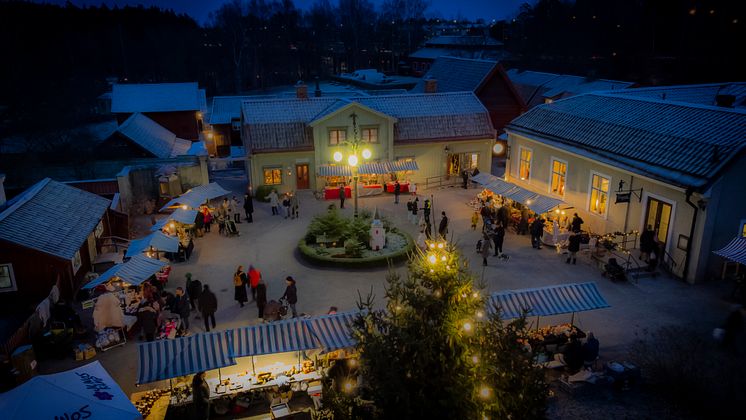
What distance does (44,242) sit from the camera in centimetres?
1666

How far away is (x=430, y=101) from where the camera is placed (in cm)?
3228

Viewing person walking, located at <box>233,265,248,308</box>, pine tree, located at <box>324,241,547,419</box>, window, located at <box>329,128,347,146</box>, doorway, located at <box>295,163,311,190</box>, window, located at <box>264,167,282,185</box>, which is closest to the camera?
pine tree, located at <box>324,241,547,419</box>

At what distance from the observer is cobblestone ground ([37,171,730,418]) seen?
14.5m

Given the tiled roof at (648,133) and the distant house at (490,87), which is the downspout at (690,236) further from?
the distant house at (490,87)

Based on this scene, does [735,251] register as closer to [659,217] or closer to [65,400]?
[659,217]

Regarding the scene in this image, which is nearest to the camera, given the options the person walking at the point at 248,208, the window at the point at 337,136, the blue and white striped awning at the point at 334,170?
the person walking at the point at 248,208

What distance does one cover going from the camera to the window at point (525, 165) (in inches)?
1045

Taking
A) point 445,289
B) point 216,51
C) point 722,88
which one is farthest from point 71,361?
point 216,51

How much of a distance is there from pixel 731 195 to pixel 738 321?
527 centimetres

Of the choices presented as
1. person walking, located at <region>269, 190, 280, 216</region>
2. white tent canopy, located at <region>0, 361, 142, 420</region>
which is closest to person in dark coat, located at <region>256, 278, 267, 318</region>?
white tent canopy, located at <region>0, 361, 142, 420</region>

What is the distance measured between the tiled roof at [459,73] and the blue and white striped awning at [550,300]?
24.6 metres

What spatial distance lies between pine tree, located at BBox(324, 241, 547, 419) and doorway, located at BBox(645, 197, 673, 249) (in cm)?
1348

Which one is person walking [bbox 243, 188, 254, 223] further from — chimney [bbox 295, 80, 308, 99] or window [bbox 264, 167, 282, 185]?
chimney [bbox 295, 80, 308, 99]

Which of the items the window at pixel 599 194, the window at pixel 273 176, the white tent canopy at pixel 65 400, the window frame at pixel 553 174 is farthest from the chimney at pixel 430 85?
the white tent canopy at pixel 65 400
